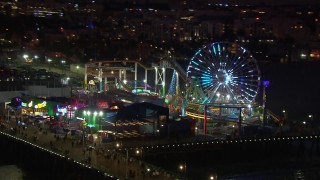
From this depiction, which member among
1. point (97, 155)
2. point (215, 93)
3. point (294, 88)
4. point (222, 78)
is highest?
point (222, 78)

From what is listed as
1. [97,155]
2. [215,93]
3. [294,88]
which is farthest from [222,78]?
[294,88]

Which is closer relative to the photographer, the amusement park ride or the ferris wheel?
the amusement park ride

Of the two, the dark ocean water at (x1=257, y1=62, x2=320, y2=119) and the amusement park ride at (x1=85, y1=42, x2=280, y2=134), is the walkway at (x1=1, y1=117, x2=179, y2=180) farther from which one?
the dark ocean water at (x1=257, y1=62, x2=320, y2=119)

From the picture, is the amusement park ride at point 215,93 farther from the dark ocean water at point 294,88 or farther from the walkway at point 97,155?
the walkway at point 97,155

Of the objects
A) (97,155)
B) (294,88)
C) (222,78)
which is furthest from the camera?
(294,88)

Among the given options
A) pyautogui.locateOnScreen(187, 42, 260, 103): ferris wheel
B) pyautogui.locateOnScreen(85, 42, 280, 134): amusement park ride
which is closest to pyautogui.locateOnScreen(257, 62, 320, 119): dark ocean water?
pyautogui.locateOnScreen(187, 42, 260, 103): ferris wheel

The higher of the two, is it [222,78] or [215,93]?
[222,78]

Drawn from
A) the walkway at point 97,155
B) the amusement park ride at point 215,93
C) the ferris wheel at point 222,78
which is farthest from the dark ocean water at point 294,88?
the walkway at point 97,155

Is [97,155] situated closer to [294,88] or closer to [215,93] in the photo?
[215,93]

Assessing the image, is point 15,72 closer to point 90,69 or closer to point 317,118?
point 90,69

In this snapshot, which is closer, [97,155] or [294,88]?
[97,155]

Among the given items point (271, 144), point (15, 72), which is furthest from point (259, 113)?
point (15, 72)

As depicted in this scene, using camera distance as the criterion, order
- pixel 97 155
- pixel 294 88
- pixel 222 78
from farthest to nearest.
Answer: pixel 294 88, pixel 222 78, pixel 97 155
